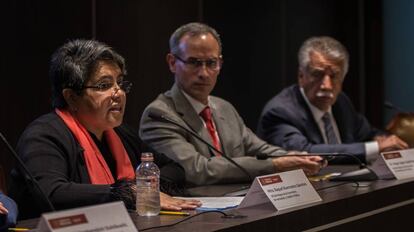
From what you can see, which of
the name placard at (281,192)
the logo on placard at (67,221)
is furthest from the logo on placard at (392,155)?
the logo on placard at (67,221)

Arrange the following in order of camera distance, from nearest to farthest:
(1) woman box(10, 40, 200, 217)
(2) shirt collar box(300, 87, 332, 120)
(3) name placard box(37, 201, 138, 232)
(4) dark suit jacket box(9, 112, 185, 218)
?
(3) name placard box(37, 201, 138, 232), (4) dark suit jacket box(9, 112, 185, 218), (1) woman box(10, 40, 200, 217), (2) shirt collar box(300, 87, 332, 120)

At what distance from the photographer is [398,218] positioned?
3.17 meters

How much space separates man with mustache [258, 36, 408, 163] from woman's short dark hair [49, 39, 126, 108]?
1.76 meters

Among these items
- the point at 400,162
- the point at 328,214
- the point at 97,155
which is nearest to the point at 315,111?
the point at 400,162

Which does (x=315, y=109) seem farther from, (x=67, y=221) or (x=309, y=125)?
(x=67, y=221)

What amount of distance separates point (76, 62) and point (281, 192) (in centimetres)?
96

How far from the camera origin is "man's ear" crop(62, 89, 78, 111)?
3.13 metres

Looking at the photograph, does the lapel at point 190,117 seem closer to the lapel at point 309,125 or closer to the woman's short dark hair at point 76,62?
the woman's short dark hair at point 76,62

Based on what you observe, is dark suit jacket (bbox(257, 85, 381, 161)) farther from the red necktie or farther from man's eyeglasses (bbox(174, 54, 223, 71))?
man's eyeglasses (bbox(174, 54, 223, 71))

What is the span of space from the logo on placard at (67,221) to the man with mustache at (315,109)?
9.34ft

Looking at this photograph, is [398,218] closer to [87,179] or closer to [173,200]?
[173,200]

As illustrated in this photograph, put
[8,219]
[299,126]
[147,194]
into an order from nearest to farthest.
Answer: [8,219] < [147,194] < [299,126]

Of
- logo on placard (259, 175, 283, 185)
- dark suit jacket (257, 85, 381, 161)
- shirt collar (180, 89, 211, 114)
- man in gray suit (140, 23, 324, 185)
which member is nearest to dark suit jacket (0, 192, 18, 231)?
logo on placard (259, 175, 283, 185)

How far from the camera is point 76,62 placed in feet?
10.2
